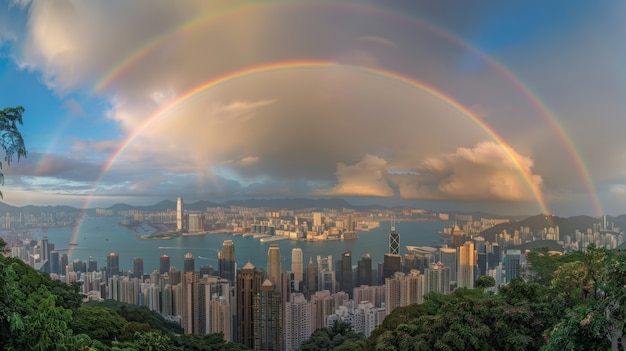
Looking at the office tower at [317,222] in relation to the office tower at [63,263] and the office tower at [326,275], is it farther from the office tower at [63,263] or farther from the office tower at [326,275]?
the office tower at [63,263]

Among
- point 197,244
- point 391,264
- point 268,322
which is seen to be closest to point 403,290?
point 391,264

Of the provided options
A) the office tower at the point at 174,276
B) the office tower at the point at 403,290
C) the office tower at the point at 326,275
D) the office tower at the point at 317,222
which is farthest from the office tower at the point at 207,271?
the office tower at the point at 403,290

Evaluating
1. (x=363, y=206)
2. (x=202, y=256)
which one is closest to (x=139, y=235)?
(x=202, y=256)

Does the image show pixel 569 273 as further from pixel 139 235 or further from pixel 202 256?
pixel 139 235

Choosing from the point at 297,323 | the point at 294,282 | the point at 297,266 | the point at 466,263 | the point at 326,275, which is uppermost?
the point at 466,263

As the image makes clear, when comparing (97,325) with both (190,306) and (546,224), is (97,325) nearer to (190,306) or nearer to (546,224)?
(190,306)

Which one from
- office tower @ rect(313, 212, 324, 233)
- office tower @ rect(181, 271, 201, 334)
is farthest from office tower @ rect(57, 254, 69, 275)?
office tower @ rect(313, 212, 324, 233)
